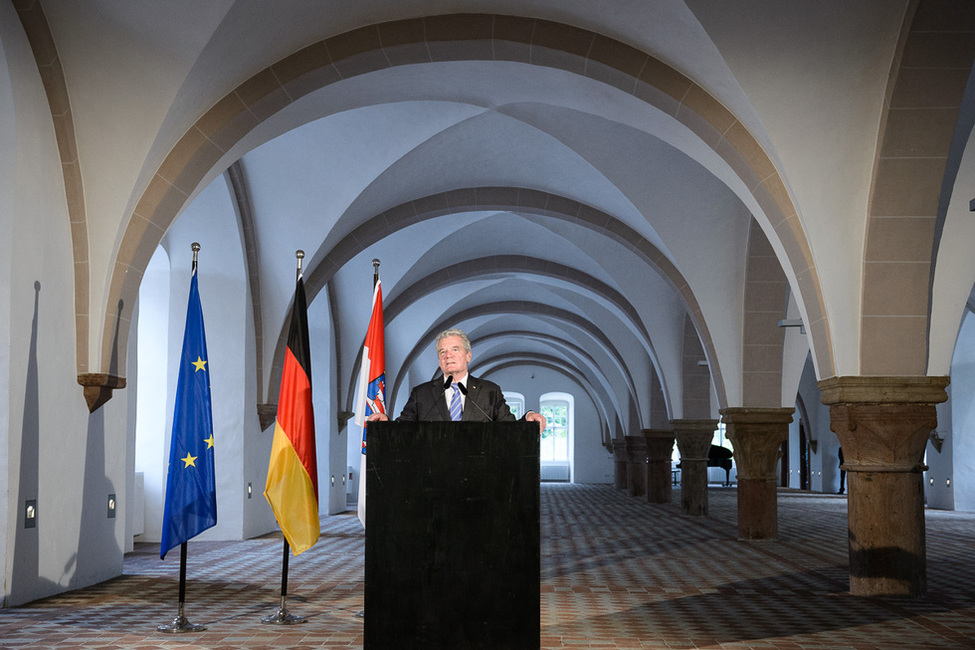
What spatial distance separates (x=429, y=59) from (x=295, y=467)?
387 centimetres

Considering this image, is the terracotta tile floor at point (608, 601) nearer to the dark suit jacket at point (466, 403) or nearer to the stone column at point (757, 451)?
the stone column at point (757, 451)

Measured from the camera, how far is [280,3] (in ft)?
24.0

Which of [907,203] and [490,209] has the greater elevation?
[490,209]

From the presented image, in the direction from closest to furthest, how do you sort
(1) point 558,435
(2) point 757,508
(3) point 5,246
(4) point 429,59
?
(3) point 5,246, (4) point 429,59, (2) point 757,508, (1) point 558,435

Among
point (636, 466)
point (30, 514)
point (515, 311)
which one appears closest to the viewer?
point (30, 514)

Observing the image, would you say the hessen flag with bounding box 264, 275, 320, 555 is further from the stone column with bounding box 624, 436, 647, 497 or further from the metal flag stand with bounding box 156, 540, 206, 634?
the stone column with bounding box 624, 436, 647, 497

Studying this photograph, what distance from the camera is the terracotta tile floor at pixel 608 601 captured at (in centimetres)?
572

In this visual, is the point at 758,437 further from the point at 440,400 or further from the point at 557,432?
the point at 557,432

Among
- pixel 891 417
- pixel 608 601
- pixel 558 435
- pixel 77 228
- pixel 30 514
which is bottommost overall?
pixel 608 601

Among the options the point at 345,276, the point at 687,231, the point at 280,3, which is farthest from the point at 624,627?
the point at 345,276

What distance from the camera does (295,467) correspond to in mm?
6207

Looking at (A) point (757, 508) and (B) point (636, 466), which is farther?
(B) point (636, 466)

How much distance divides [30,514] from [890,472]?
6356mm

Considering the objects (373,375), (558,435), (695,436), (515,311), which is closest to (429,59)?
(373,375)
